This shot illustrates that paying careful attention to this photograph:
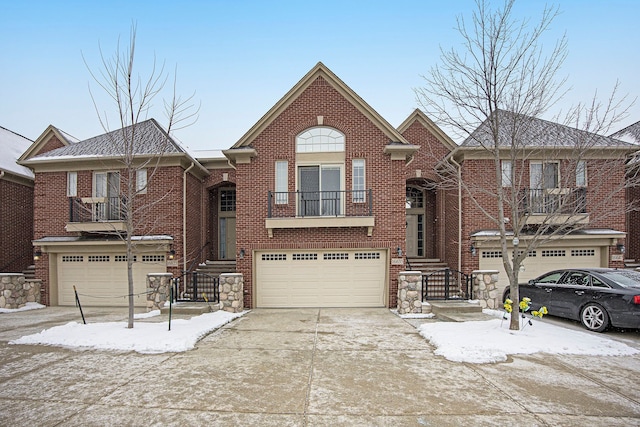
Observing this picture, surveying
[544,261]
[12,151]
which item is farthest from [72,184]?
[544,261]

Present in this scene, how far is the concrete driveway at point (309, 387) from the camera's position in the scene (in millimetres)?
4215

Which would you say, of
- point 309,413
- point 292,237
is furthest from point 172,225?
point 309,413

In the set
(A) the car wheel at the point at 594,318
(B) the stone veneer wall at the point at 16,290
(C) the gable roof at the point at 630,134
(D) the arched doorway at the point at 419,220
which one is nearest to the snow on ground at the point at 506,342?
(A) the car wheel at the point at 594,318

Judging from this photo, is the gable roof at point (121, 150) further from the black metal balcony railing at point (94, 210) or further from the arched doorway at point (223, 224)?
the arched doorway at point (223, 224)

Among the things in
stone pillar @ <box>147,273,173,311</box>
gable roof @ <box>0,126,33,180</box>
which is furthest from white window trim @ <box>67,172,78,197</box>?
stone pillar @ <box>147,273,173,311</box>

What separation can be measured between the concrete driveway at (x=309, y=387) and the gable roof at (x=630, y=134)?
44.7 ft

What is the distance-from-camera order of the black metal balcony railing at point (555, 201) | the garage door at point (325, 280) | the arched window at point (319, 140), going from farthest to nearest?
the arched window at point (319, 140) < the garage door at point (325, 280) < the black metal balcony railing at point (555, 201)

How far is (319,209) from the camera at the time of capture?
1211 centimetres

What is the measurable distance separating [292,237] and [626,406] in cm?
896

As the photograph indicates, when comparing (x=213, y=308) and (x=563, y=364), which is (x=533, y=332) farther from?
(x=213, y=308)

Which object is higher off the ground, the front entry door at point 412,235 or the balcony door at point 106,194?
the balcony door at point 106,194

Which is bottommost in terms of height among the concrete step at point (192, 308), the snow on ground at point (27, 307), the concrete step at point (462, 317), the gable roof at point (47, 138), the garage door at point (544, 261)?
the snow on ground at point (27, 307)

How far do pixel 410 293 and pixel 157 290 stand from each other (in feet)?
25.7

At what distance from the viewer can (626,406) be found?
4.49 meters
